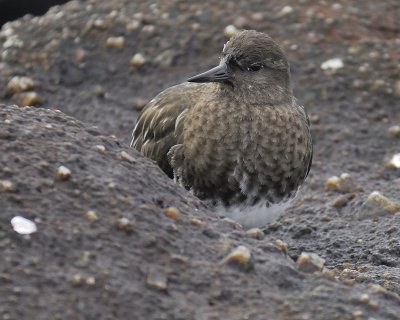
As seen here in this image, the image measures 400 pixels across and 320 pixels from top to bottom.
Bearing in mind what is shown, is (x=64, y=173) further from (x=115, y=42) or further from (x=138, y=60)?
(x=115, y=42)

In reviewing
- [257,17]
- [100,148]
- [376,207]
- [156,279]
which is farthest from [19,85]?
[156,279]

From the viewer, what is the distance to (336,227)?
5.03m

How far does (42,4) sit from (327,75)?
3.39 meters

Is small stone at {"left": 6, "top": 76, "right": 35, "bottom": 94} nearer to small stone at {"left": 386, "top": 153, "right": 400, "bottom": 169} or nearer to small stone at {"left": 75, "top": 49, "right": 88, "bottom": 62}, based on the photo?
small stone at {"left": 75, "top": 49, "right": 88, "bottom": 62}

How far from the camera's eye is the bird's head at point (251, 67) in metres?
4.44

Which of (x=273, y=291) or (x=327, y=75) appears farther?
(x=327, y=75)

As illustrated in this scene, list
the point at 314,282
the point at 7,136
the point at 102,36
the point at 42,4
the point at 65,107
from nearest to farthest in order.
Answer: the point at 314,282 < the point at 7,136 < the point at 65,107 < the point at 102,36 < the point at 42,4

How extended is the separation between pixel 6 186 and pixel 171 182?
68cm

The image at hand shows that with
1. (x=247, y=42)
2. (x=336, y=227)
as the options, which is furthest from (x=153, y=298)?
(x=336, y=227)

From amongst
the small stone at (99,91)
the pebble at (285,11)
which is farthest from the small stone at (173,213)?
the pebble at (285,11)

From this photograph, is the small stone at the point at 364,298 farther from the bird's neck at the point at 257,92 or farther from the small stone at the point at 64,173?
the bird's neck at the point at 257,92

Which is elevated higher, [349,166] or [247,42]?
[247,42]

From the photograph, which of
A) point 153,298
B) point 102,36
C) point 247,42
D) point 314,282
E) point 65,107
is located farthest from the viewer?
point 102,36

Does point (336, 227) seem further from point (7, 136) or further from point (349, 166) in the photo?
point (7, 136)
